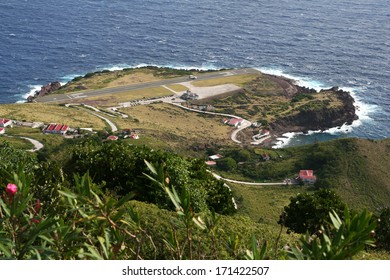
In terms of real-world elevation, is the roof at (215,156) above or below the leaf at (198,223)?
below

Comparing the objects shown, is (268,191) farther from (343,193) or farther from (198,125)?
(198,125)

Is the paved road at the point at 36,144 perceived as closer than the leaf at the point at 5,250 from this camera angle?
No

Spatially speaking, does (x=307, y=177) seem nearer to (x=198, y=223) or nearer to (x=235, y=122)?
(x=235, y=122)

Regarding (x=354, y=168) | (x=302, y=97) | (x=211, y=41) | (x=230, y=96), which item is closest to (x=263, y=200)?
(x=354, y=168)

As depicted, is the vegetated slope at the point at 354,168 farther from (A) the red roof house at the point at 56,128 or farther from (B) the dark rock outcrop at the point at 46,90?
(B) the dark rock outcrop at the point at 46,90

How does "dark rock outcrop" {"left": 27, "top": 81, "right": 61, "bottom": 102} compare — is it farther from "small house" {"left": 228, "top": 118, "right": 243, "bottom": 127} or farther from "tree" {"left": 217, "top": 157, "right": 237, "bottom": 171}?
"tree" {"left": 217, "top": 157, "right": 237, "bottom": 171}

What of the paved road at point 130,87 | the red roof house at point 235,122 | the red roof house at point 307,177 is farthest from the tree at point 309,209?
the paved road at point 130,87
